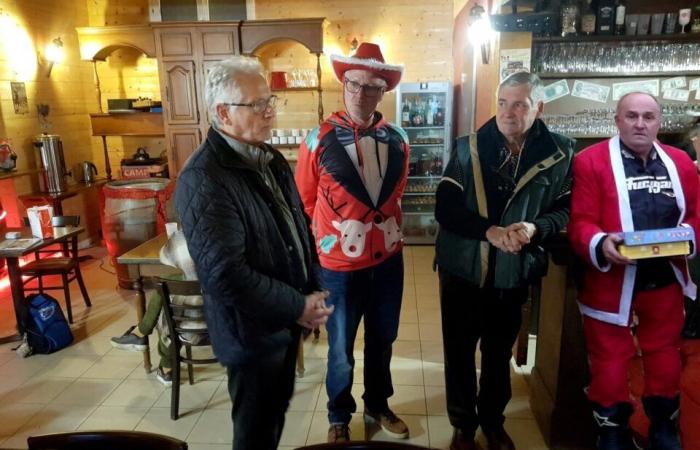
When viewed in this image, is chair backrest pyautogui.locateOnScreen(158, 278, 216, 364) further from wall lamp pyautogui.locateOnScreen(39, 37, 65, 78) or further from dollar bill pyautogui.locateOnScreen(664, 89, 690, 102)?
wall lamp pyautogui.locateOnScreen(39, 37, 65, 78)

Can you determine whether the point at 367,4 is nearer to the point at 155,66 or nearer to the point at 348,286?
the point at 155,66

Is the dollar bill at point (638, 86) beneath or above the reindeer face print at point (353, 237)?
above

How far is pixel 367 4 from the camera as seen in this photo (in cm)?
546

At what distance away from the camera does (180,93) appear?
5355mm

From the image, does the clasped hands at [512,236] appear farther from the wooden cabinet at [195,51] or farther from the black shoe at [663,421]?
the wooden cabinet at [195,51]

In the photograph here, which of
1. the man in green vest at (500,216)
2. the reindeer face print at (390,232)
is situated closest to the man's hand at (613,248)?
the man in green vest at (500,216)

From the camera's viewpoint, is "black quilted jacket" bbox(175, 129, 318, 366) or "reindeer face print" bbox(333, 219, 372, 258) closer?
"black quilted jacket" bbox(175, 129, 318, 366)

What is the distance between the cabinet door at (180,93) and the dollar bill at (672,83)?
4.54 meters

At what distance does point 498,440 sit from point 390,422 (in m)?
0.47

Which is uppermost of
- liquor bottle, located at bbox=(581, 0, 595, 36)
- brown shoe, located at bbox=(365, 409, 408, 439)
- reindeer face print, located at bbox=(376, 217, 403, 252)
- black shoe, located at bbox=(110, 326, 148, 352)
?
liquor bottle, located at bbox=(581, 0, 595, 36)

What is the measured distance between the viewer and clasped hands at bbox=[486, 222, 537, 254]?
1576mm

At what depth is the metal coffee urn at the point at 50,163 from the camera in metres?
4.71

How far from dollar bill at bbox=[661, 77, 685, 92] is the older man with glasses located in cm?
378

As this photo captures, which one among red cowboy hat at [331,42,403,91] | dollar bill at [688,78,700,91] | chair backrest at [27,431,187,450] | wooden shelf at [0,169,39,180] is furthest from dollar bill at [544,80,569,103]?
wooden shelf at [0,169,39,180]
